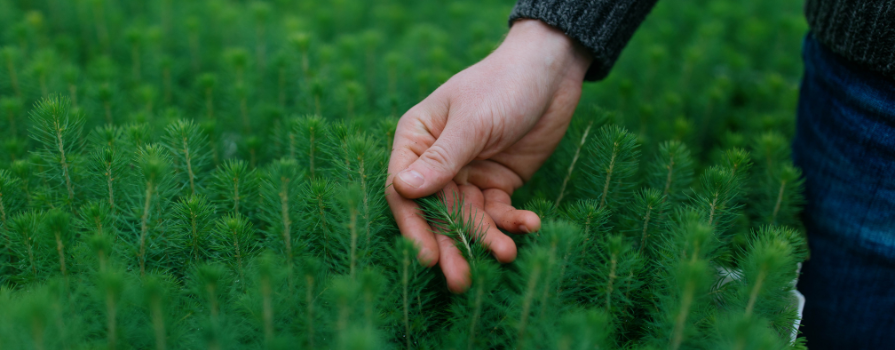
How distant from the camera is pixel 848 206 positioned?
1.49m

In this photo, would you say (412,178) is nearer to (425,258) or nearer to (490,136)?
(425,258)

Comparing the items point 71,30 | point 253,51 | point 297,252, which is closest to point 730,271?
point 297,252

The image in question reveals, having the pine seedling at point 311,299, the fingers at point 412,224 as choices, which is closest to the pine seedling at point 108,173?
the pine seedling at point 311,299

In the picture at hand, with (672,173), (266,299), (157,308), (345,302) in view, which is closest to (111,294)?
(157,308)

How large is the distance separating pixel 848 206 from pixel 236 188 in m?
1.51

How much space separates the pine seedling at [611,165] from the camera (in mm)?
1347

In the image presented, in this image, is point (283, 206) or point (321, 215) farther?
point (321, 215)

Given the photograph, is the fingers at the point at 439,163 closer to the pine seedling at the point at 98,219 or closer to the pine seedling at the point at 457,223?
the pine seedling at the point at 457,223

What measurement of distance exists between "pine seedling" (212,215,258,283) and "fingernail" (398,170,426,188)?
0.33 metres

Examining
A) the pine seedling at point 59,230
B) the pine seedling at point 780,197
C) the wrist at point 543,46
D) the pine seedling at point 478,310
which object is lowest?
the pine seedling at point 780,197

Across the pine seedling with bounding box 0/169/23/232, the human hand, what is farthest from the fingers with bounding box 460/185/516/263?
the pine seedling with bounding box 0/169/23/232

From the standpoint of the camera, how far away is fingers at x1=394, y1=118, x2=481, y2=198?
117 cm

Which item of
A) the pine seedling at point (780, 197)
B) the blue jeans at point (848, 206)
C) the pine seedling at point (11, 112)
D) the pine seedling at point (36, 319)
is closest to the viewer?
the pine seedling at point (36, 319)

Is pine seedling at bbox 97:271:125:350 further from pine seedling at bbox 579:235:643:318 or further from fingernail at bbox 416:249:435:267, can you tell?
pine seedling at bbox 579:235:643:318
